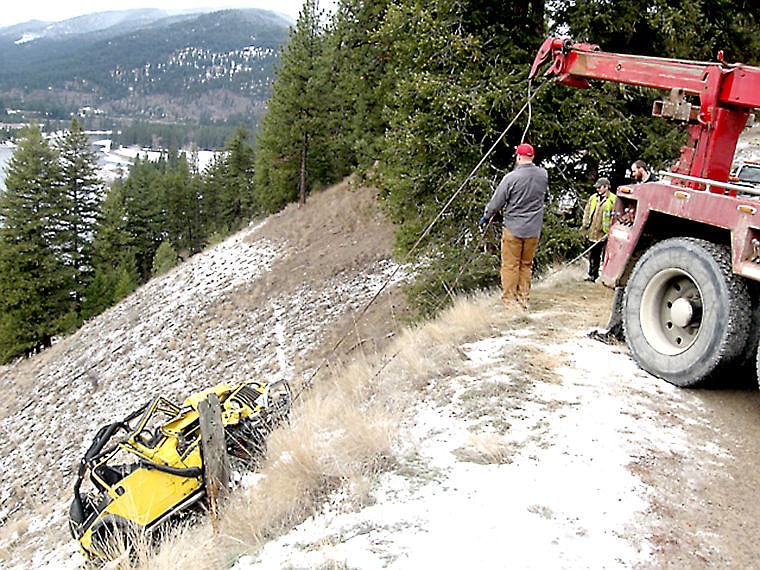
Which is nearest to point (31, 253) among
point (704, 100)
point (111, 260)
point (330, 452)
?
point (111, 260)

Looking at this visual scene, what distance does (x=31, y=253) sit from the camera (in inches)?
1400

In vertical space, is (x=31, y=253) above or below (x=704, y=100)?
below

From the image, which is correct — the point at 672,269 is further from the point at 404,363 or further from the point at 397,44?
the point at 397,44

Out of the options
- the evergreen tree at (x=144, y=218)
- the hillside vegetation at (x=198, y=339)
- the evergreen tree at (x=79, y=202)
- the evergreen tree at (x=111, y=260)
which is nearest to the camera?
the hillside vegetation at (x=198, y=339)

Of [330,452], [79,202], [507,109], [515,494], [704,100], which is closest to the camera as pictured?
[515,494]

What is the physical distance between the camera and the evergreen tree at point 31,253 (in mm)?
35000

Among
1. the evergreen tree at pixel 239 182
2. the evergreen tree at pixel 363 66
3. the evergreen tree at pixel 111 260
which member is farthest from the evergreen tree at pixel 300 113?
the evergreen tree at pixel 239 182

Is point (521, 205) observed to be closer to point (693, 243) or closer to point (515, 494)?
point (693, 243)

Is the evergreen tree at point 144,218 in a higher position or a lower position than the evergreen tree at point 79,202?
lower

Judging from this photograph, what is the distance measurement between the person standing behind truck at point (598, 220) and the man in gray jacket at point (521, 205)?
197 cm

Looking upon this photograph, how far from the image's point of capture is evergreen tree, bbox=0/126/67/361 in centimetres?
3500

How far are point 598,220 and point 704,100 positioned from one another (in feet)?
14.2

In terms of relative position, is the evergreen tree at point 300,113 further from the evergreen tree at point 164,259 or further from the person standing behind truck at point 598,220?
the person standing behind truck at point 598,220

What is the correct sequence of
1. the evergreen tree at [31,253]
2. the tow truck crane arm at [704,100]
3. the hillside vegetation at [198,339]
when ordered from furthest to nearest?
1. the evergreen tree at [31,253]
2. the hillside vegetation at [198,339]
3. the tow truck crane arm at [704,100]
